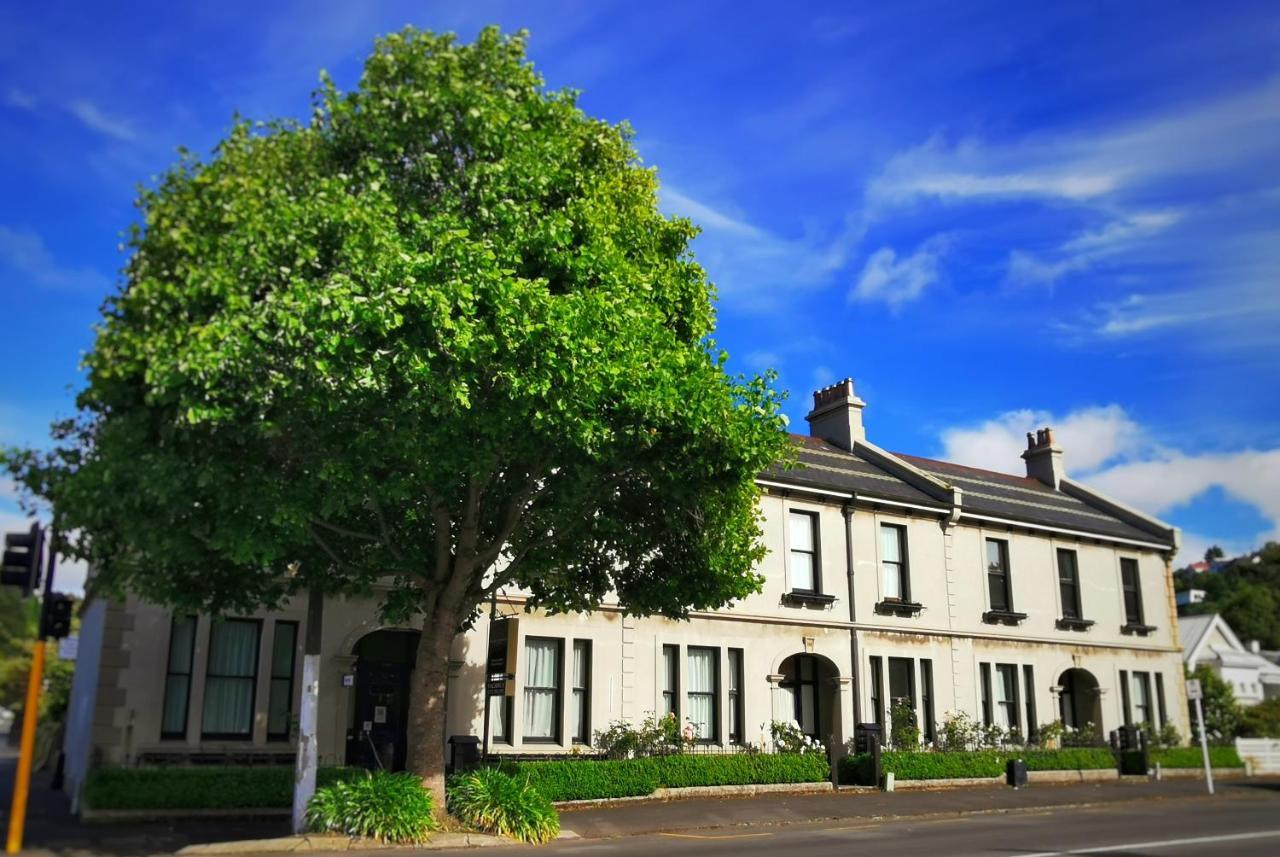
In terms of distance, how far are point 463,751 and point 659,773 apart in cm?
435

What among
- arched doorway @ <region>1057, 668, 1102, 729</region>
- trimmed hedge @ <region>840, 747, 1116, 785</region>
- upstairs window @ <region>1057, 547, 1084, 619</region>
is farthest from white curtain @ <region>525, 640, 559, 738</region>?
upstairs window @ <region>1057, 547, 1084, 619</region>

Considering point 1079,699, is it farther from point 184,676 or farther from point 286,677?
point 184,676

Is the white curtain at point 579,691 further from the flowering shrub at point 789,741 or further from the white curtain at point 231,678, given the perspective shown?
the white curtain at point 231,678

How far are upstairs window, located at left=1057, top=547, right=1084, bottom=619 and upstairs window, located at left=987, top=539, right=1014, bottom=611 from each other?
8.00 ft

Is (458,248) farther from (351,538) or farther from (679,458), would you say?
(351,538)

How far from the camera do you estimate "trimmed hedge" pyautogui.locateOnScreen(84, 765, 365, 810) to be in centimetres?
1747

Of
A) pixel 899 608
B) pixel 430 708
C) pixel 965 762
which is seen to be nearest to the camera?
pixel 430 708

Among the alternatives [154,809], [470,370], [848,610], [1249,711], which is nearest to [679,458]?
[470,370]

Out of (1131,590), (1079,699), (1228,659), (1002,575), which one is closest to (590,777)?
(1002,575)

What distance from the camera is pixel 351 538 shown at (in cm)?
1716

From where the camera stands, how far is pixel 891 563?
2905cm

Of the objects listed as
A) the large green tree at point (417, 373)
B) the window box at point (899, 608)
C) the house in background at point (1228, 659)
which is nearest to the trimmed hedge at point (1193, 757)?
the window box at point (899, 608)

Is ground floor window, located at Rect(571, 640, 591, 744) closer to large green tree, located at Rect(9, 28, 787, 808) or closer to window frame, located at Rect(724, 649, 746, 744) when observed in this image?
window frame, located at Rect(724, 649, 746, 744)

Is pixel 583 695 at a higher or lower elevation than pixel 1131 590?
lower
